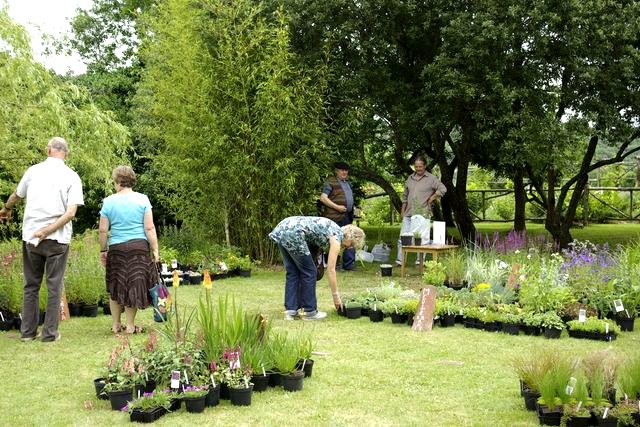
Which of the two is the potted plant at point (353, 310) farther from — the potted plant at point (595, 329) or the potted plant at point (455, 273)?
the potted plant at point (595, 329)

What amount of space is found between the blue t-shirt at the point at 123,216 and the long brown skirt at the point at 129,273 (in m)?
0.06

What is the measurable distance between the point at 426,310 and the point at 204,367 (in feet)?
→ 8.11

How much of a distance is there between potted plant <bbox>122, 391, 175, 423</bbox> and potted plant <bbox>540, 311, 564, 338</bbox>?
10.5 ft

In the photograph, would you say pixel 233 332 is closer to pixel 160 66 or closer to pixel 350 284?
pixel 350 284

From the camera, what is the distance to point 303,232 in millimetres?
5980

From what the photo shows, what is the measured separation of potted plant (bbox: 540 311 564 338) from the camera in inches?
223

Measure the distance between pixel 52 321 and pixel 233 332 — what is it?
214 centimetres

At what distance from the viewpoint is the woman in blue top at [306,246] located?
5879mm

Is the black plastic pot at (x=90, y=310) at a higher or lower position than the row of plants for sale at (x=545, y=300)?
lower

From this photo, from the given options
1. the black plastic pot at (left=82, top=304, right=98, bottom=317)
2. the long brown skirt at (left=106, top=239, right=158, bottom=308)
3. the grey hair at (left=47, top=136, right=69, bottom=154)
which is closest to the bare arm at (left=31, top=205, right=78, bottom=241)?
the long brown skirt at (left=106, top=239, right=158, bottom=308)

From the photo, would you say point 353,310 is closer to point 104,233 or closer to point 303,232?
point 303,232

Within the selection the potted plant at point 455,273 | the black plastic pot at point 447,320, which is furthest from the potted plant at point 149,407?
the potted plant at point 455,273

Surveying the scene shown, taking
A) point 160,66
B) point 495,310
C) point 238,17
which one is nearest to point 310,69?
point 238,17

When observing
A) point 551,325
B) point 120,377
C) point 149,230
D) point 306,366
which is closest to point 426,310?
point 551,325
